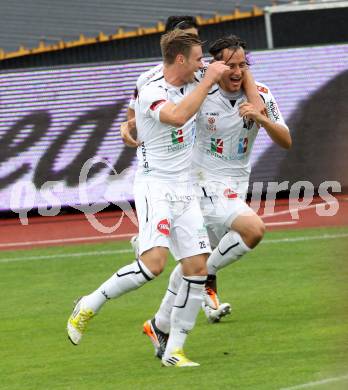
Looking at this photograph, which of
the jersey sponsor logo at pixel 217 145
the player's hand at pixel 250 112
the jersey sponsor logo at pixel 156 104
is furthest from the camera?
the jersey sponsor logo at pixel 217 145

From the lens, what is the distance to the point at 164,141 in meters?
7.90

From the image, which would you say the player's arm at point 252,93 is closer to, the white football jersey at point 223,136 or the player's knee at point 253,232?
the white football jersey at point 223,136

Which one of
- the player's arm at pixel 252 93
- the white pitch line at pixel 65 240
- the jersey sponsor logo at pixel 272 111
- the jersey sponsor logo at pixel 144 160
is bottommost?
the white pitch line at pixel 65 240

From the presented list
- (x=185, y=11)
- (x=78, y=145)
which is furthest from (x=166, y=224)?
(x=185, y=11)

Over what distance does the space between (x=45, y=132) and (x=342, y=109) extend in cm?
459

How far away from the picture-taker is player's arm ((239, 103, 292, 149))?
26.7 feet

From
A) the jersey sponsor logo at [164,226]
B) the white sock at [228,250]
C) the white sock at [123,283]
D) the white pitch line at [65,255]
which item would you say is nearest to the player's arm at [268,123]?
the white sock at [228,250]

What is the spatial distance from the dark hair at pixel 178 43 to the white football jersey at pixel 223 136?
1223mm

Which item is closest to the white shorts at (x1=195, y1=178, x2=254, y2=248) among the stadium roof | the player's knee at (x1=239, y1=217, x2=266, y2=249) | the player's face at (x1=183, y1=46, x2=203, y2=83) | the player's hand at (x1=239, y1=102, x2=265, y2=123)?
the player's knee at (x1=239, y1=217, x2=266, y2=249)

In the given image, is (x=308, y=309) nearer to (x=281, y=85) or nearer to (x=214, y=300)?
(x=214, y=300)

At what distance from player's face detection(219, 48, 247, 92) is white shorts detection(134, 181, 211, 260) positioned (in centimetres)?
116

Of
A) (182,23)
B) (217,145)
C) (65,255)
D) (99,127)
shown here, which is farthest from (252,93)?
(99,127)

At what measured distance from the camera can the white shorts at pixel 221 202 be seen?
8.99 m

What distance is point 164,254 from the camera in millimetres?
7680
